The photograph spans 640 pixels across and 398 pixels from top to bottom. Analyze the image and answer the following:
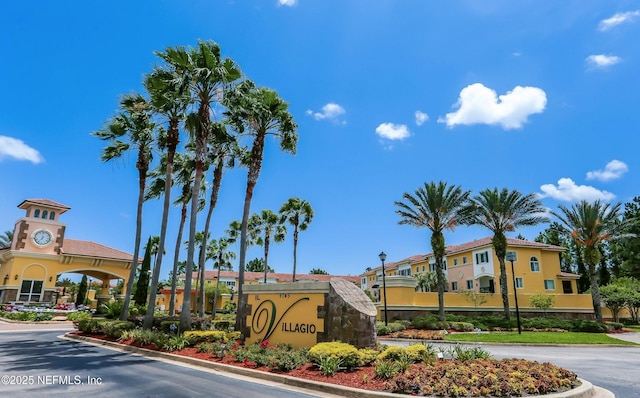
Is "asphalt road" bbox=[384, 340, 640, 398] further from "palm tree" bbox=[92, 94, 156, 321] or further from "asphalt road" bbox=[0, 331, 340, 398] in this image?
Answer: "palm tree" bbox=[92, 94, 156, 321]

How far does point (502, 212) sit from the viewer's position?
34.3 m

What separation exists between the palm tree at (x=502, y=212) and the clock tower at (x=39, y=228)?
42.9 m

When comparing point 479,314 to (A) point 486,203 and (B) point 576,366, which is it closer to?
(A) point 486,203

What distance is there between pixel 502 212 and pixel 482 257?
42.1 ft

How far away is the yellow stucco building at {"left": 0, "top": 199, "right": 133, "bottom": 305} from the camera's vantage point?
3838 cm

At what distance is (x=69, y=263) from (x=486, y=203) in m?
44.0

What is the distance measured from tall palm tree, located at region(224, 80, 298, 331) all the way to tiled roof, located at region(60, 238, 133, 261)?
30206 mm

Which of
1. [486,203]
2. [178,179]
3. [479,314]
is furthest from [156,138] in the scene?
[479,314]

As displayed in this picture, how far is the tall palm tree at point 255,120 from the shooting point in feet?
66.3

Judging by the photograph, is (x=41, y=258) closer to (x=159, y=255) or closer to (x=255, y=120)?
(x=159, y=255)

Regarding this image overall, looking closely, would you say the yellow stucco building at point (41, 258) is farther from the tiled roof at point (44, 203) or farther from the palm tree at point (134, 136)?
the palm tree at point (134, 136)

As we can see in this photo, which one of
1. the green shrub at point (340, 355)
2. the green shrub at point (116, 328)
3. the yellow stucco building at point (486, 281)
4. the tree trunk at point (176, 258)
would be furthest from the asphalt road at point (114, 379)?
the yellow stucco building at point (486, 281)

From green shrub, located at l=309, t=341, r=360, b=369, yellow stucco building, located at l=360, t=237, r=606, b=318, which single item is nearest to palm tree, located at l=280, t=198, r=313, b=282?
yellow stucco building, located at l=360, t=237, r=606, b=318

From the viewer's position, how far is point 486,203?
1369 inches
